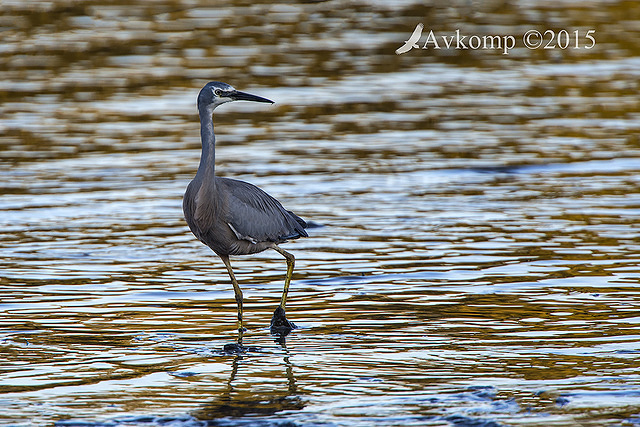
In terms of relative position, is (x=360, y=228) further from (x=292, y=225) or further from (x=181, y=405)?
(x=181, y=405)

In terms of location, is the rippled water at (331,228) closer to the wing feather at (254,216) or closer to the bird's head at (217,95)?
the wing feather at (254,216)

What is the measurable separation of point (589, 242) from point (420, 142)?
212 inches

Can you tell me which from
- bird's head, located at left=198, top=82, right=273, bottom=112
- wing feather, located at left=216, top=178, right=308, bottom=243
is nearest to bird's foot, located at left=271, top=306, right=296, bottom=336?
wing feather, located at left=216, top=178, right=308, bottom=243

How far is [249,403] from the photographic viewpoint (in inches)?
267

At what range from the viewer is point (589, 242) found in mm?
11016

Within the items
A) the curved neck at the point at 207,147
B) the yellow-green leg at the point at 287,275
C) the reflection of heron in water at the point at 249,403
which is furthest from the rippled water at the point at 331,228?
the curved neck at the point at 207,147

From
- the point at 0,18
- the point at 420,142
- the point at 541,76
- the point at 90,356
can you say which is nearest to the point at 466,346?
the point at 90,356

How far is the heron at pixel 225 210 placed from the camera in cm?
834

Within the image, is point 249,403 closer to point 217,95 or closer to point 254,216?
point 254,216

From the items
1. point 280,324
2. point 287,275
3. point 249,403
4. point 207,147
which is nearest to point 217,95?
point 207,147

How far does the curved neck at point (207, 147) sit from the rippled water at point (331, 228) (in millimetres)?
1240

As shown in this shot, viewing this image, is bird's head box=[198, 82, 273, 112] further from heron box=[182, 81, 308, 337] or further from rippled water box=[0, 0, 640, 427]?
rippled water box=[0, 0, 640, 427]

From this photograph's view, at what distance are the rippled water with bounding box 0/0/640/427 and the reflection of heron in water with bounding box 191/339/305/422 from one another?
0.08ft

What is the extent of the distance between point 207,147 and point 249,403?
95.2 inches
